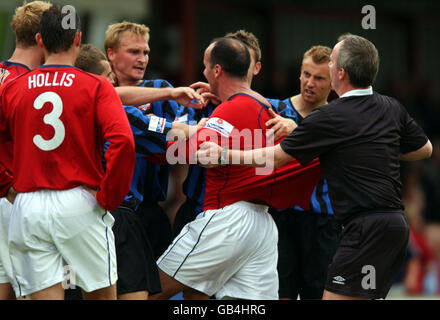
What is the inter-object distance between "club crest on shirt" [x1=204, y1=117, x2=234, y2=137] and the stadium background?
7.60 metres

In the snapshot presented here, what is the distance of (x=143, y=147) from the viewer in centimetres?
505

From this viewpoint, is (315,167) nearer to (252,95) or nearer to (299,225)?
(252,95)

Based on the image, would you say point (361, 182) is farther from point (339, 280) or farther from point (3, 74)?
point (3, 74)

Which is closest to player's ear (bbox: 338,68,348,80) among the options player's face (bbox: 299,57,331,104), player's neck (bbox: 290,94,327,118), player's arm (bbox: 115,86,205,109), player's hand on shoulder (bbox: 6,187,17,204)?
player's arm (bbox: 115,86,205,109)

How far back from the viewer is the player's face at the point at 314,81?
5926 millimetres

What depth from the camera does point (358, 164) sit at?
4.51 m

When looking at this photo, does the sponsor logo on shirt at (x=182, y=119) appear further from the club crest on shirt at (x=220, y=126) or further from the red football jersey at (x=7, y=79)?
the red football jersey at (x=7, y=79)

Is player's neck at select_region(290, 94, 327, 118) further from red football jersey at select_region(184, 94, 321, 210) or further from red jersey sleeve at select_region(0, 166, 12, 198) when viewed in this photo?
red jersey sleeve at select_region(0, 166, 12, 198)

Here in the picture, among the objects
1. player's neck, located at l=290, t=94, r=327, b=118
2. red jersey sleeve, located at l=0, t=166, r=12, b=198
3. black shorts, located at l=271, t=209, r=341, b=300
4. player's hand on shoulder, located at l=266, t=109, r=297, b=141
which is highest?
player's neck, located at l=290, t=94, r=327, b=118

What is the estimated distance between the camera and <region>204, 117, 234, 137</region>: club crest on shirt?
4828mm

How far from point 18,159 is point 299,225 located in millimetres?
2705

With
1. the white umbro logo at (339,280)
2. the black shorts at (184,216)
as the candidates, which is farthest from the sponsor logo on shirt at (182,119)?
the white umbro logo at (339,280)

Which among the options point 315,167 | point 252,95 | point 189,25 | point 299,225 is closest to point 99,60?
point 252,95

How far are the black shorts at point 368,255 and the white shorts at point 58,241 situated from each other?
144 centimetres
